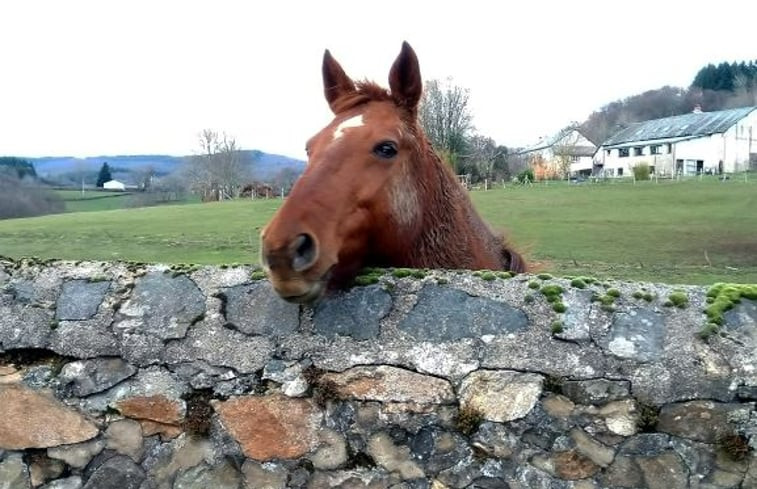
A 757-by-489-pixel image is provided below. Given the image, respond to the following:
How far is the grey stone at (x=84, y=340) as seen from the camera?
329 centimetres

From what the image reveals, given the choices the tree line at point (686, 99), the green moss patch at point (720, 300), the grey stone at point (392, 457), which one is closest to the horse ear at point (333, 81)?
the grey stone at point (392, 457)

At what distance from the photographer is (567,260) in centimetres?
1773

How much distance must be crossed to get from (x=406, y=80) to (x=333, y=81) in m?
0.49

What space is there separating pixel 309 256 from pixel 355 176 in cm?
66

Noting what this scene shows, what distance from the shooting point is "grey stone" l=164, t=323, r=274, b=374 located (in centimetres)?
309

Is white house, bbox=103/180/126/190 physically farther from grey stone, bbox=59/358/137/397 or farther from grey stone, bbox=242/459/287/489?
grey stone, bbox=242/459/287/489

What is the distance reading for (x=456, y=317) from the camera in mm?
2973

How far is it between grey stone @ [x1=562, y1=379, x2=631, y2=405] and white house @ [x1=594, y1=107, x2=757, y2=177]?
2687 inches

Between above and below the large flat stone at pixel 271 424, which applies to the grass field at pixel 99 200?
below

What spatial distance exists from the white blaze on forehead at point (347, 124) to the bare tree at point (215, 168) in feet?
195

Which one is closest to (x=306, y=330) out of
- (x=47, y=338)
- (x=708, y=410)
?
(x=47, y=338)

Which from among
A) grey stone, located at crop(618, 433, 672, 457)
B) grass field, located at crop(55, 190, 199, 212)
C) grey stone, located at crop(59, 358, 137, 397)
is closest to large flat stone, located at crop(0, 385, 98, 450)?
grey stone, located at crop(59, 358, 137, 397)

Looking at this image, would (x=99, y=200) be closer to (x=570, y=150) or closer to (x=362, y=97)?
(x=570, y=150)

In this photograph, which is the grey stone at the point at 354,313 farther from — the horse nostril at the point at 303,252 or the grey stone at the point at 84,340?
the grey stone at the point at 84,340
